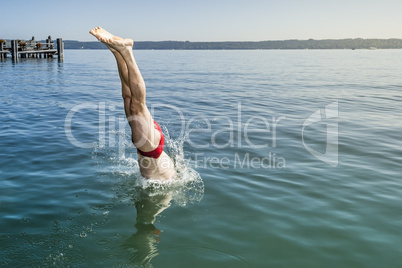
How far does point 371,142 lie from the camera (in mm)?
11000

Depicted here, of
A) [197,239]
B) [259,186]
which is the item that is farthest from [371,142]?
[197,239]

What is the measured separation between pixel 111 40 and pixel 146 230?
10.1ft

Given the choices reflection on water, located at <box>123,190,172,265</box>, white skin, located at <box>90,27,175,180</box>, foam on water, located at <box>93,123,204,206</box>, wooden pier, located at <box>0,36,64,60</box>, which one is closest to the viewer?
reflection on water, located at <box>123,190,172,265</box>

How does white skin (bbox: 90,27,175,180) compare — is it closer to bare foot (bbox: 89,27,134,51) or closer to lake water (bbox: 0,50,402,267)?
bare foot (bbox: 89,27,134,51)

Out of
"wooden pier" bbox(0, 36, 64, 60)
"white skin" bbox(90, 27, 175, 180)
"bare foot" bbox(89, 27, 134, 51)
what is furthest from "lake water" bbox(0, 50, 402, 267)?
"wooden pier" bbox(0, 36, 64, 60)

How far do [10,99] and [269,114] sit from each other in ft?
43.0

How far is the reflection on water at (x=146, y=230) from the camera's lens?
507 cm

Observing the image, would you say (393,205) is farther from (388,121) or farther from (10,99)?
(10,99)

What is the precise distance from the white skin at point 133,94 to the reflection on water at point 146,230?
74cm

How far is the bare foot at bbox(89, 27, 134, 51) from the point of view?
17.8 ft

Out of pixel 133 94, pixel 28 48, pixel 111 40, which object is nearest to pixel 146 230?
pixel 133 94

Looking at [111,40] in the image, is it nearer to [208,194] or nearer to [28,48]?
[208,194]

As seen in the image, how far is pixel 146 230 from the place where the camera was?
580cm

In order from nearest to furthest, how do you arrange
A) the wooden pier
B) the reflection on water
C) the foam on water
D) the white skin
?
the reflection on water
the white skin
the foam on water
the wooden pier
